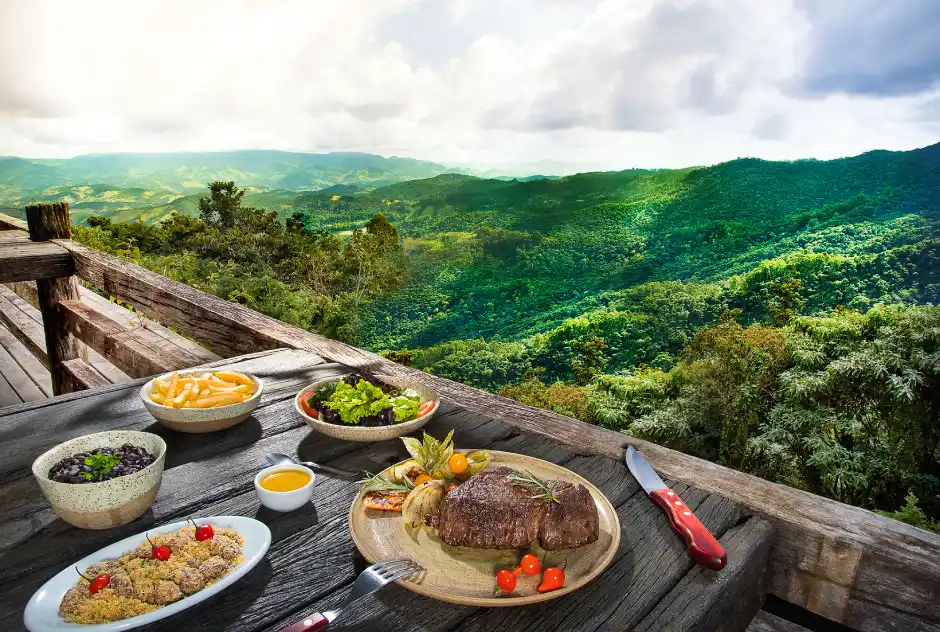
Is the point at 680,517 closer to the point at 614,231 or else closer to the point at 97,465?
the point at 97,465

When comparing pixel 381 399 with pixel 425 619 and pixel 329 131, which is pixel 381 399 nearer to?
pixel 425 619

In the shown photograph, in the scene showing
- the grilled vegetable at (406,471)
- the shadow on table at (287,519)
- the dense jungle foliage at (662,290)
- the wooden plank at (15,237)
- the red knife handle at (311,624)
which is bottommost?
the dense jungle foliage at (662,290)

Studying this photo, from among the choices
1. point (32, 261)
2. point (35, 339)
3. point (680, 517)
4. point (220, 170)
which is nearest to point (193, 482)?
point (680, 517)

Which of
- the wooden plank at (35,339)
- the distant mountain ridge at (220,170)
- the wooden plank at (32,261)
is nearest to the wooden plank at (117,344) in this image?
the wooden plank at (32,261)

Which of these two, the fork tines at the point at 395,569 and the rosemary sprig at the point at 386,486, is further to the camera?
the rosemary sprig at the point at 386,486

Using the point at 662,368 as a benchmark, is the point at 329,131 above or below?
above

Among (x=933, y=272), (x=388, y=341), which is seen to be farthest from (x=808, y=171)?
(x=388, y=341)

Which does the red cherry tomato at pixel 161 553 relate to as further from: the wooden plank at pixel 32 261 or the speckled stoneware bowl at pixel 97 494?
the wooden plank at pixel 32 261
